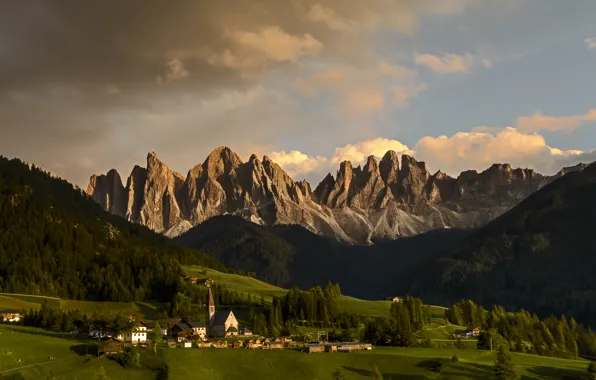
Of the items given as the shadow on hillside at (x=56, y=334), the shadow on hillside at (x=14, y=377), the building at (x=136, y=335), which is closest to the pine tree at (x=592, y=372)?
the building at (x=136, y=335)

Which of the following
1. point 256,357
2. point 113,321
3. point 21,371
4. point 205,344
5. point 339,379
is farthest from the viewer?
point 113,321

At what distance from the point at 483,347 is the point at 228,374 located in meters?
78.6

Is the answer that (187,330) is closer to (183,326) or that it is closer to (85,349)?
(183,326)

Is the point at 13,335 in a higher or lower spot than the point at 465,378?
higher

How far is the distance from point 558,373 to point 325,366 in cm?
4995

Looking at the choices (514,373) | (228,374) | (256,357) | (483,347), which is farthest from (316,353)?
(483,347)

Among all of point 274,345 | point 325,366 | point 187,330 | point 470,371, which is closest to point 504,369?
point 470,371

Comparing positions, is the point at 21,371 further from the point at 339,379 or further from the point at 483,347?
the point at 483,347

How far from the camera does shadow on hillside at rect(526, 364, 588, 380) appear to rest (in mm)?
151000

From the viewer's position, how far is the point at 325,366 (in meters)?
150

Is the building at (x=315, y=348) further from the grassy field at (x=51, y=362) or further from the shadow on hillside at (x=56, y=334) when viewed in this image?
the shadow on hillside at (x=56, y=334)

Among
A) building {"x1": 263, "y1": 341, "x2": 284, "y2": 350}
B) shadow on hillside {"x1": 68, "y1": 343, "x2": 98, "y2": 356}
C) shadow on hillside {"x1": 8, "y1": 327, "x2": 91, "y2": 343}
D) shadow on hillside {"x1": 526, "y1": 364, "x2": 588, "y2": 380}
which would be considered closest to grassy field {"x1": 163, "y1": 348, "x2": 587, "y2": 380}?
shadow on hillside {"x1": 526, "y1": 364, "x2": 588, "y2": 380}

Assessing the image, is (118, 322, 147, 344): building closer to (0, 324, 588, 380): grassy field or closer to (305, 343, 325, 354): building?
(0, 324, 588, 380): grassy field

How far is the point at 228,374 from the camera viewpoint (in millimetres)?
142125
